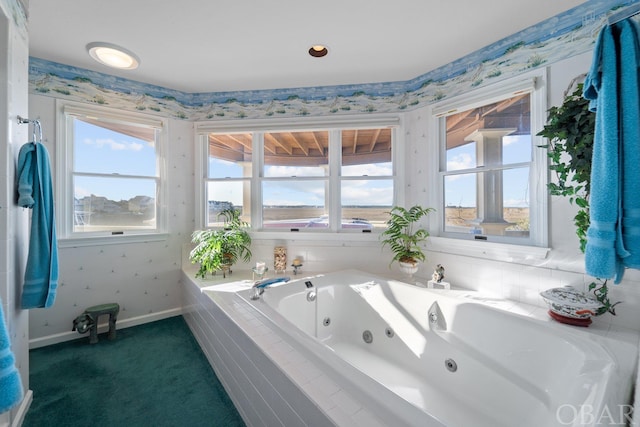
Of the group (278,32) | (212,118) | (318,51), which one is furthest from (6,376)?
(212,118)

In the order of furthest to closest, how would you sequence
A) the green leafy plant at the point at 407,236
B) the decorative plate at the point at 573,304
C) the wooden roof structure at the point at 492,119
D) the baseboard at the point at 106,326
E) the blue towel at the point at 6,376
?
the green leafy plant at the point at 407,236, the baseboard at the point at 106,326, the wooden roof structure at the point at 492,119, the decorative plate at the point at 573,304, the blue towel at the point at 6,376

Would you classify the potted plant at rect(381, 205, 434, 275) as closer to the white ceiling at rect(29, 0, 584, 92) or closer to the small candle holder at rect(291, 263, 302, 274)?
the small candle holder at rect(291, 263, 302, 274)

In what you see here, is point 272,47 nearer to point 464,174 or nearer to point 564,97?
point 464,174

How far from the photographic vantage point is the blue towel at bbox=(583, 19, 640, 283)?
68 centimetres

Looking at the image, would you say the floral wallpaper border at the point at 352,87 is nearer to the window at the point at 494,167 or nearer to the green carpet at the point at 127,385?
the window at the point at 494,167

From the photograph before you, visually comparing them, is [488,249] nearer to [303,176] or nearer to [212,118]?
[303,176]

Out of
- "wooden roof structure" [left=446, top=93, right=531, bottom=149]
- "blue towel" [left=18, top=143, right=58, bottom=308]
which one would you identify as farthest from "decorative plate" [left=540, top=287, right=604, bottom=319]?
"blue towel" [left=18, top=143, right=58, bottom=308]

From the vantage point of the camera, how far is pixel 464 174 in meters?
2.17

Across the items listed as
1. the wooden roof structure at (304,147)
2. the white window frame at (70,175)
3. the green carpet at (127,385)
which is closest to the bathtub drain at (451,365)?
the green carpet at (127,385)

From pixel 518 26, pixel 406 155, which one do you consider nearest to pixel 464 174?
pixel 406 155

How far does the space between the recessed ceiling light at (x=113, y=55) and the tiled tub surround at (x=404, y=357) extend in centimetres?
186

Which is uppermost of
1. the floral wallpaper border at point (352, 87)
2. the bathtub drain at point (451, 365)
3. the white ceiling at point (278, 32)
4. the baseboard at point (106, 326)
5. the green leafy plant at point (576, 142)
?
the white ceiling at point (278, 32)

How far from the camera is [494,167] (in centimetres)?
198

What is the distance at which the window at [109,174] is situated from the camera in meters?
2.23
